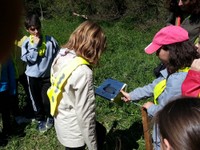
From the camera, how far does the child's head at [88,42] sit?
267cm

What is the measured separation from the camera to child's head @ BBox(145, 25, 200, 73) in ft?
7.89

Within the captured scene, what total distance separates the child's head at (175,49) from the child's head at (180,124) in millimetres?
885

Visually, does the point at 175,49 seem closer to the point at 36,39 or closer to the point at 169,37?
the point at 169,37

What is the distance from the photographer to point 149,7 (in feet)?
51.2

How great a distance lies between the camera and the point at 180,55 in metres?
2.40

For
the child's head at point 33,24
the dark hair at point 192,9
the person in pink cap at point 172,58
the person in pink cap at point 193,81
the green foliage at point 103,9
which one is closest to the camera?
the person in pink cap at point 193,81

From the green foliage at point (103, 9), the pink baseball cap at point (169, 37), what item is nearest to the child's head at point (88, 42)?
the pink baseball cap at point (169, 37)

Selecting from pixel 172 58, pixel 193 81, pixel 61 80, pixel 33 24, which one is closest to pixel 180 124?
pixel 193 81

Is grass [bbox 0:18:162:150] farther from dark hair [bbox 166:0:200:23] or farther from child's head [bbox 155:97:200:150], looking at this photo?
child's head [bbox 155:97:200:150]

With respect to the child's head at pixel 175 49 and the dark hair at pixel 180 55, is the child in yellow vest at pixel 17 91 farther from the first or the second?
the dark hair at pixel 180 55

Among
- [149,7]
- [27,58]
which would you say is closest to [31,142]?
[27,58]

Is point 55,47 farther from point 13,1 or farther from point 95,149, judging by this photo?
point 13,1

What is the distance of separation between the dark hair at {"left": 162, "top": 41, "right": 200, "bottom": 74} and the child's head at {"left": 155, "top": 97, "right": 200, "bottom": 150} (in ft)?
2.87

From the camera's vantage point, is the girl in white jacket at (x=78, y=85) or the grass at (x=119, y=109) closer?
the girl in white jacket at (x=78, y=85)
